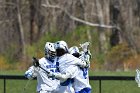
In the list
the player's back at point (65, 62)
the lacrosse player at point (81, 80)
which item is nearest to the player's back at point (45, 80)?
the lacrosse player at point (81, 80)

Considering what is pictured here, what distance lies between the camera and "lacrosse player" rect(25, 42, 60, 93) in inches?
511

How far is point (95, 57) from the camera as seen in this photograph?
110ft

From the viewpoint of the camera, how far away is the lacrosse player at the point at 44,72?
12970mm

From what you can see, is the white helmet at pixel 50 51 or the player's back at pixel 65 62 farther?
the white helmet at pixel 50 51

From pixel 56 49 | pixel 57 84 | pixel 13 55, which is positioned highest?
pixel 56 49

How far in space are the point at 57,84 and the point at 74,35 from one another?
23.8 m

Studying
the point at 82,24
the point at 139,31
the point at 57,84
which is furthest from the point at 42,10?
the point at 57,84

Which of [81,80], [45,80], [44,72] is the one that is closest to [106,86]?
[81,80]

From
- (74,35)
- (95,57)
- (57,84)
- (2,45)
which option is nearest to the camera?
(57,84)

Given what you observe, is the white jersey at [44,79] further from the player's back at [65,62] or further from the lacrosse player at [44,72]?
the player's back at [65,62]

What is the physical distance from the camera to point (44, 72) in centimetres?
1305

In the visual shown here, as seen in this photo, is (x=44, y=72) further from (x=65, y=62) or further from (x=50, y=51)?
(x=65, y=62)

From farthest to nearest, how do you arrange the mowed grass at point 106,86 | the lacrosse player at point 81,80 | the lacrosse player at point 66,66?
the mowed grass at point 106,86
the lacrosse player at point 81,80
the lacrosse player at point 66,66

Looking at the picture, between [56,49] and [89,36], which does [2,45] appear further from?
[56,49]
